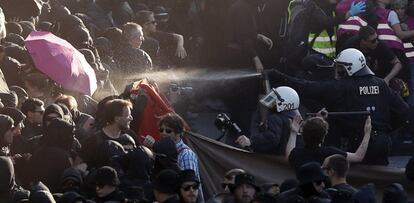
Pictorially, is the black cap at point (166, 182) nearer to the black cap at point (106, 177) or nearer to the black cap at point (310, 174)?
the black cap at point (106, 177)

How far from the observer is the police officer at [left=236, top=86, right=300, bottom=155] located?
48.8 feet

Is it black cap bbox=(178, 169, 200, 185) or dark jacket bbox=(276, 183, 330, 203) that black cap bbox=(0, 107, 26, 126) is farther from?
dark jacket bbox=(276, 183, 330, 203)

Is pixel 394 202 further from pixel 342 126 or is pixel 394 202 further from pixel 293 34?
pixel 293 34

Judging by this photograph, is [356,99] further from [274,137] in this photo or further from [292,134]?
[274,137]

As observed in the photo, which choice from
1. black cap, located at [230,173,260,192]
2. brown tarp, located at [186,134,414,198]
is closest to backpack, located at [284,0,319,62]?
brown tarp, located at [186,134,414,198]

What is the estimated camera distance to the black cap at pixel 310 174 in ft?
41.1

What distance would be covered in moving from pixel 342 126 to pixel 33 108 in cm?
377

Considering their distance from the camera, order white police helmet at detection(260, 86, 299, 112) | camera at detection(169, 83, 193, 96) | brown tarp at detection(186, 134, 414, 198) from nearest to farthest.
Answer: brown tarp at detection(186, 134, 414, 198)
white police helmet at detection(260, 86, 299, 112)
camera at detection(169, 83, 193, 96)

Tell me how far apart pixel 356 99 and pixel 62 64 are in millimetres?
3280

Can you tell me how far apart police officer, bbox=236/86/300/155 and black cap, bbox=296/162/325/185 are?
2204mm

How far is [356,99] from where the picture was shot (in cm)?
1599

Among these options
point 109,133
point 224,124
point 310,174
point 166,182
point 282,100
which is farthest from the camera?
point 224,124

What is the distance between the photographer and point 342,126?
52.6 feet

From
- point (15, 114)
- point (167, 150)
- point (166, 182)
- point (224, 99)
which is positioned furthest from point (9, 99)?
point (224, 99)
